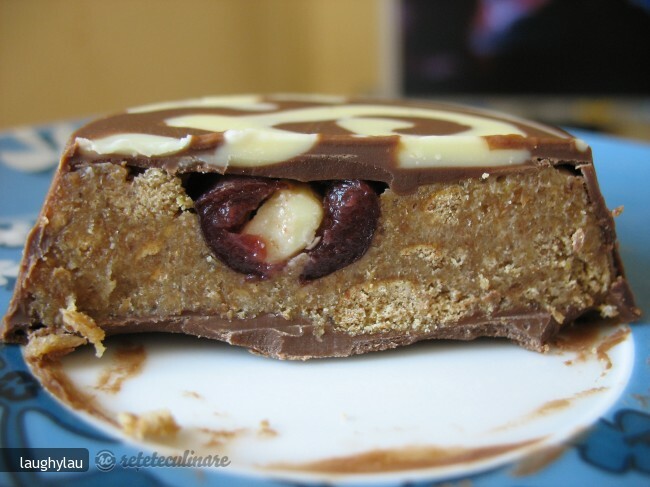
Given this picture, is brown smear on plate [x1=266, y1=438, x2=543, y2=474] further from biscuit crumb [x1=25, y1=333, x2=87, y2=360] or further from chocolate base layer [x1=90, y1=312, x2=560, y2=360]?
biscuit crumb [x1=25, y1=333, x2=87, y2=360]

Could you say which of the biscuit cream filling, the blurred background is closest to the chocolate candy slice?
the biscuit cream filling

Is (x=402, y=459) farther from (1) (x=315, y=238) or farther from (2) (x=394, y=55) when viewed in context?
(2) (x=394, y=55)

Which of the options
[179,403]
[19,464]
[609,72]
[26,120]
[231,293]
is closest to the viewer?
[19,464]

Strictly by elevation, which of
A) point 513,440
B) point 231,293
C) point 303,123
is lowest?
point 513,440

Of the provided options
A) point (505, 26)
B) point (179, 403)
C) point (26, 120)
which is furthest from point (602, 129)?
point (179, 403)

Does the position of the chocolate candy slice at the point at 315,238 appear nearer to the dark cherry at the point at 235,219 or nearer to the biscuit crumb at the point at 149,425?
the dark cherry at the point at 235,219

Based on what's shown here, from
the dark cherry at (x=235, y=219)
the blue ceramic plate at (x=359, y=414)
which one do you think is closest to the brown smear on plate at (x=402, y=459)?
the blue ceramic plate at (x=359, y=414)

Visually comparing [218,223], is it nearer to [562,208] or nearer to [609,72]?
[562,208]
